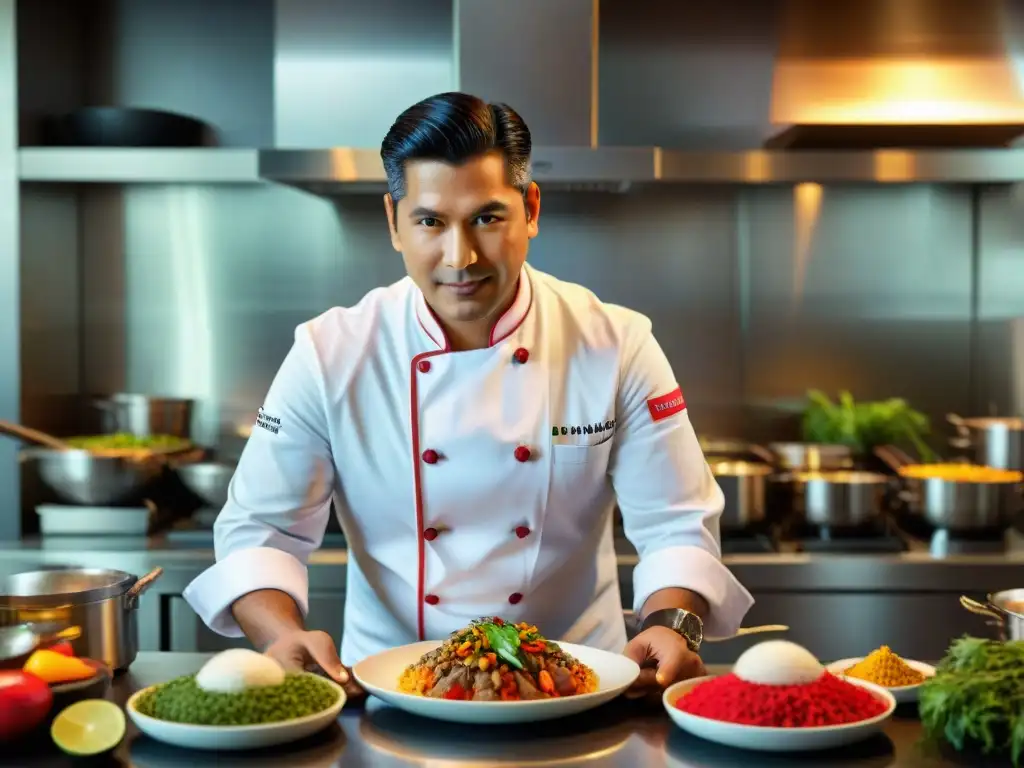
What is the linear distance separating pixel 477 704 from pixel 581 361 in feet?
3.01

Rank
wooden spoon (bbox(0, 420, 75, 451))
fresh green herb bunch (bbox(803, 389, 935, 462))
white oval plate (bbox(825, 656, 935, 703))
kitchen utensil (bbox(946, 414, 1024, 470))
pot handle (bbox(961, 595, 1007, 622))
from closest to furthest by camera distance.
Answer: white oval plate (bbox(825, 656, 935, 703)) → pot handle (bbox(961, 595, 1007, 622)) → wooden spoon (bbox(0, 420, 75, 451)) → kitchen utensil (bbox(946, 414, 1024, 470)) → fresh green herb bunch (bbox(803, 389, 935, 462))

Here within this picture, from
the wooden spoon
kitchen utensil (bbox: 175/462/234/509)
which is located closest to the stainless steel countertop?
the wooden spoon

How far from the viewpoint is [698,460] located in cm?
238

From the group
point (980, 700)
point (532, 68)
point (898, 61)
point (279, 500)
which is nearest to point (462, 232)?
point (279, 500)

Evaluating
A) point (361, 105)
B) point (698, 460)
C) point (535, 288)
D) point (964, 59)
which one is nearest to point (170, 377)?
point (361, 105)

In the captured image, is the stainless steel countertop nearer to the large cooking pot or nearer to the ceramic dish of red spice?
the ceramic dish of red spice

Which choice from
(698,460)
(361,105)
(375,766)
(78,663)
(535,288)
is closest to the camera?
(375,766)

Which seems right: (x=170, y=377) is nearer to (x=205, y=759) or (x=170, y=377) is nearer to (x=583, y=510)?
(x=583, y=510)

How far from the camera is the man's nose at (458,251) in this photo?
207 centimetres

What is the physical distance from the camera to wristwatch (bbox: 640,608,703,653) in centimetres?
205

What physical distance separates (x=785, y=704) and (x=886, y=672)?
11.5 inches

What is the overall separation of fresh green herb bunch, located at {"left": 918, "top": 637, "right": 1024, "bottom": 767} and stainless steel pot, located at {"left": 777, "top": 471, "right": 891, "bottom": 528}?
1.86 m

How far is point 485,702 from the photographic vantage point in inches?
66.1

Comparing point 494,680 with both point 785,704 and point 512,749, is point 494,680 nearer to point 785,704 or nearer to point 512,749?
point 512,749
